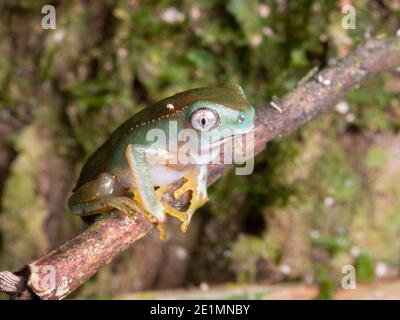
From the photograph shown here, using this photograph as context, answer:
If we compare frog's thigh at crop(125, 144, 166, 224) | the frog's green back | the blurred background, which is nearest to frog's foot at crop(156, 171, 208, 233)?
frog's thigh at crop(125, 144, 166, 224)

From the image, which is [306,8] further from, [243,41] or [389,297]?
[389,297]

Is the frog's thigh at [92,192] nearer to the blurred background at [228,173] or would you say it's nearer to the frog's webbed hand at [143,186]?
the frog's webbed hand at [143,186]

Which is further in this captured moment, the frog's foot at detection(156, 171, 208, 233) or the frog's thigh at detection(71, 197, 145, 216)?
the frog's foot at detection(156, 171, 208, 233)

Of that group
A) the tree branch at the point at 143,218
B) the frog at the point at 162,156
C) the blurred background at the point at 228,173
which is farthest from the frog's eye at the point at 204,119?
the blurred background at the point at 228,173

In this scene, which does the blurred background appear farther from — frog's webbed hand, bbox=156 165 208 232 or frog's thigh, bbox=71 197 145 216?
frog's thigh, bbox=71 197 145 216

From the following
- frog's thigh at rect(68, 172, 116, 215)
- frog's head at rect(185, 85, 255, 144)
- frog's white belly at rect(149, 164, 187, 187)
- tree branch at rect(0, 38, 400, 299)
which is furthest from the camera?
frog's white belly at rect(149, 164, 187, 187)

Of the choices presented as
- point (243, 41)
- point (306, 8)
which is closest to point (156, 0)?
point (243, 41)

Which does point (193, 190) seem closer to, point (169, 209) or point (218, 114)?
point (169, 209)

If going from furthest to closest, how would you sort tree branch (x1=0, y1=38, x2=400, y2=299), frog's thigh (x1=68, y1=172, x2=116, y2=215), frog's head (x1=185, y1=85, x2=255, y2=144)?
1. frog's thigh (x1=68, y1=172, x2=116, y2=215)
2. frog's head (x1=185, y1=85, x2=255, y2=144)
3. tree branch (x1=0, y1=38, x2=400, y2=299)
